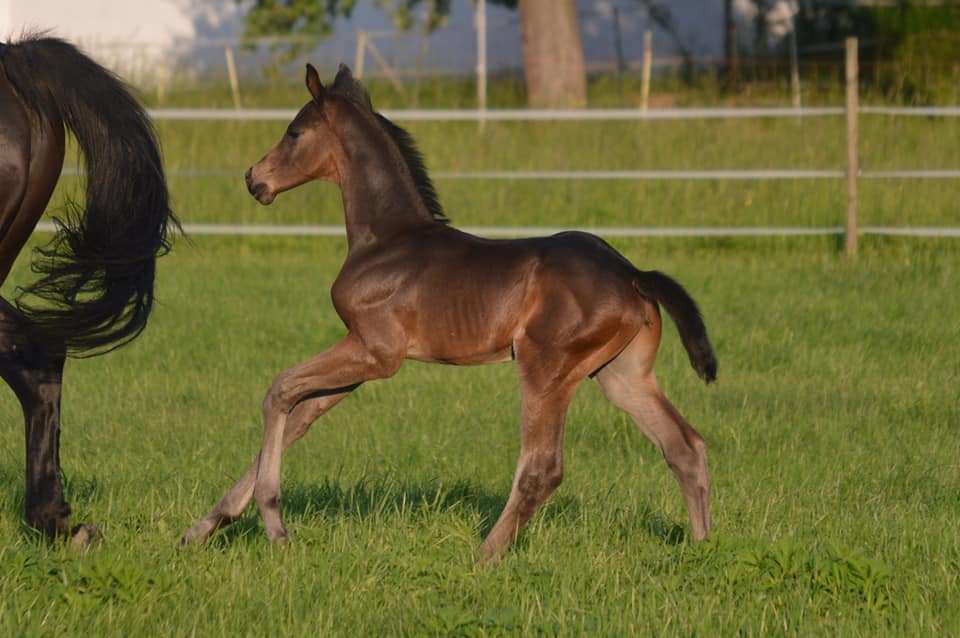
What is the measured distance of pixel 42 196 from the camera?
5363 millimetres

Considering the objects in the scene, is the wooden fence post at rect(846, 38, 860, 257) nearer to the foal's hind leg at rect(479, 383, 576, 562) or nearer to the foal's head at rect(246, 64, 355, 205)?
the foal's head at rect(246, 64, 355, 205)

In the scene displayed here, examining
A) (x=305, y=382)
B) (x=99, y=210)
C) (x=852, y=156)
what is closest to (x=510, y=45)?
(x=852, y=156)

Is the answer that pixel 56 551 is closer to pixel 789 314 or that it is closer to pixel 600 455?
pixel 600 455

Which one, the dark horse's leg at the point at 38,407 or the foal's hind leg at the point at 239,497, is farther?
the dark horse's leg at the point at 38,407

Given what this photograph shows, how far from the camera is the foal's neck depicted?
5215 millimetres

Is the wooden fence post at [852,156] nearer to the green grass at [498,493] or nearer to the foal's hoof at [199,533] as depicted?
the green grass at [498,493]

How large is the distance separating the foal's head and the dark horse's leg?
0.97 m

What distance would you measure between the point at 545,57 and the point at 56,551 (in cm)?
1672

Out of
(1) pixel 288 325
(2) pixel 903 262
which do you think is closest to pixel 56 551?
(1) pixel 288 325

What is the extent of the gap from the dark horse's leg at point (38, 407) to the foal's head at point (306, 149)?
97cm

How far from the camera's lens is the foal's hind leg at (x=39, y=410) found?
17.3ft

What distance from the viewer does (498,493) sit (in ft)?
20.7

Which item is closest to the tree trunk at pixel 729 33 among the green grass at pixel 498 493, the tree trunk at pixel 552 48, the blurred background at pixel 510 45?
the blurred background at pixel 510 45

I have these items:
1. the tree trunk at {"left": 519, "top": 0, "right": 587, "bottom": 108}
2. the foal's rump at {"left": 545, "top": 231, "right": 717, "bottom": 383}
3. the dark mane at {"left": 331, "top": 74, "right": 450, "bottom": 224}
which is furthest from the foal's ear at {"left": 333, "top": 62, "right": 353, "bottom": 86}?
the tree trunk at {"left": 519, "top": 0, "right": 587, "bottom": 108}
